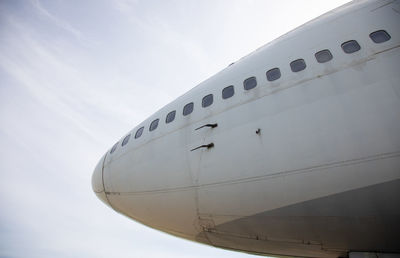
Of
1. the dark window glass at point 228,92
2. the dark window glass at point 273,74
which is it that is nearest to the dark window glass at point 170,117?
the dark window glass at point 228,92

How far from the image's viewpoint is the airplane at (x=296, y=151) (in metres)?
3.65

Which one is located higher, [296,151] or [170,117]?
[170,117]

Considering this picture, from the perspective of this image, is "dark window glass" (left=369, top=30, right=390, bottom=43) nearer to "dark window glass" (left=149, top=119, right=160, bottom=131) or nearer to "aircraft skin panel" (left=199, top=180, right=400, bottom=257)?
"aircraft skin panel" (left=199, top=180, right=400, bottom=257)

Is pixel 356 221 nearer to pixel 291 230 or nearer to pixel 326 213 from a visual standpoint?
pixel 326 213

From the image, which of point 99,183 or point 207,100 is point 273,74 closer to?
point 207,100

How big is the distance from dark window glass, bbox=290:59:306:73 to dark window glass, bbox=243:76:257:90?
0.72 metres

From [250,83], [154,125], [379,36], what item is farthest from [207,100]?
[379,36]

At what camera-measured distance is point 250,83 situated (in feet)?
17.0

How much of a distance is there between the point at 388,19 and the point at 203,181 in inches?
169

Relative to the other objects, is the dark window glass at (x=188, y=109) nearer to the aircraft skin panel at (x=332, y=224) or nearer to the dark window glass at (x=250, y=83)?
the dark window glass at (x=250, y=83)

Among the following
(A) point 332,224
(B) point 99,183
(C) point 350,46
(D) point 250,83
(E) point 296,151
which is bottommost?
(A) point 332,224

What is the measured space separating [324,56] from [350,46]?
16.8 inches

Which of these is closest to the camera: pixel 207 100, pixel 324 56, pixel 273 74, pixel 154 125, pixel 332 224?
pixel 332 224

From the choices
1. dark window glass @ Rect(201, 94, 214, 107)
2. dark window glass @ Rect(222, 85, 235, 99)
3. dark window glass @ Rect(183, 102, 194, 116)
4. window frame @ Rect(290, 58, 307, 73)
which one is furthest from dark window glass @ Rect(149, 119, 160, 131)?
window frame @ Rect(290, 58, 307, 73)
